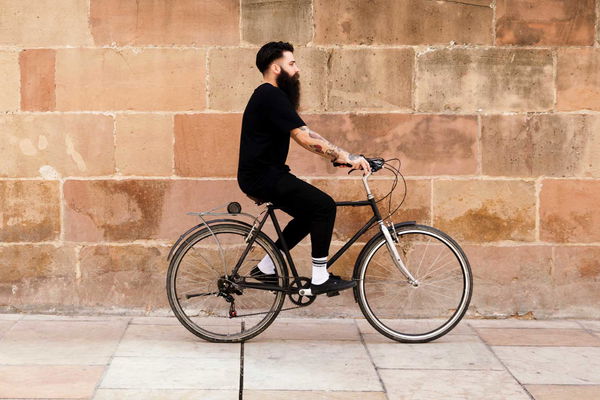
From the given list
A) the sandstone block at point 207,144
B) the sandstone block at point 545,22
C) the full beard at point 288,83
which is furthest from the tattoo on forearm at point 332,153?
the sandstone block at point 545,22

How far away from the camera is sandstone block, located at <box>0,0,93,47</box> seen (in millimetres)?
6105

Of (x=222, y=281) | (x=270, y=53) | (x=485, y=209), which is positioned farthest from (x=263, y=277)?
(x=485, y=209)

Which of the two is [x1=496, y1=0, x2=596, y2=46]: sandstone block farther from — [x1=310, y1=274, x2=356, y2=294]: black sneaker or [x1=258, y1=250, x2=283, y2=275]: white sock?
[x1=258, y1=250, x2=283, y2=275]: white sock

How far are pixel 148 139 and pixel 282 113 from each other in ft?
4.58

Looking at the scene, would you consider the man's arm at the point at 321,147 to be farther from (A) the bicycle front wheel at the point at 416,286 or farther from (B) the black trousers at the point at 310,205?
(A) the bicycle front wheel at the point at 416,286

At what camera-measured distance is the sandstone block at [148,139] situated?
242 inches

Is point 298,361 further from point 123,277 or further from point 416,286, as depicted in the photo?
point 123,277

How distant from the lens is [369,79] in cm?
614

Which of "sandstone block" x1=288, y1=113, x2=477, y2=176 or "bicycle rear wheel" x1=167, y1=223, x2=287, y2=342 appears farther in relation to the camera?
"sandstone block" x1=288, y1=113, x2=477, y2=176

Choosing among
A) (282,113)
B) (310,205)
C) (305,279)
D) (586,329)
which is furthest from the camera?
(586,329)

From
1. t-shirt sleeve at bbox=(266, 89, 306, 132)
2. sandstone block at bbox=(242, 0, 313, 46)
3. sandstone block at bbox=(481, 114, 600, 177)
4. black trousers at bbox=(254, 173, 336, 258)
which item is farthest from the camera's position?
sandstone block at bbox=(481, 114, 600, 177)

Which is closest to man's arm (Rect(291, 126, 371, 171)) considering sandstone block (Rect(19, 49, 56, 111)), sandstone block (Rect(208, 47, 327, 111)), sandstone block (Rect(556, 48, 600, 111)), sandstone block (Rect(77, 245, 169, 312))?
sandstone block (Rect(208, 47, 327, 111))

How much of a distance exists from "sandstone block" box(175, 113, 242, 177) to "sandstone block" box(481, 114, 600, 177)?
181cm

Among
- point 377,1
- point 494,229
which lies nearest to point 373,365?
point 494,229
